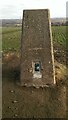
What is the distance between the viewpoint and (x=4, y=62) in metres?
27.8

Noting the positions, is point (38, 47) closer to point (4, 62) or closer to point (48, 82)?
point (48, 82)

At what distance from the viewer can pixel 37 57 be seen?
22.1 m

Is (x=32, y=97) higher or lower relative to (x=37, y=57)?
lower

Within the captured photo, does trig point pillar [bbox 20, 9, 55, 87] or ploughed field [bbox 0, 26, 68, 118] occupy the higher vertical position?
trig point pillar [bbox 20, 9, 55, 87]

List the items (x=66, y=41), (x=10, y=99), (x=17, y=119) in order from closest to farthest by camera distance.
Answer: (x=17, y=119) < (x=10, y=99) < (x=66, y=41)

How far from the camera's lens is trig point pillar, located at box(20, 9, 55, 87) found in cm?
2206

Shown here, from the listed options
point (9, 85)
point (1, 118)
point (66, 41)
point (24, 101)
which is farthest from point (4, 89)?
point (66, 41)

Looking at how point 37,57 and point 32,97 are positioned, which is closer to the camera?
point 32,97

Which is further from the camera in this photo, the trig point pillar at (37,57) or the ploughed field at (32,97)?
the trig point pillar at (37,57)

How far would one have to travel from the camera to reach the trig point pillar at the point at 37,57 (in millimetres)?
22062

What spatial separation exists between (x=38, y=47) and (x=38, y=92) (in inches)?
139

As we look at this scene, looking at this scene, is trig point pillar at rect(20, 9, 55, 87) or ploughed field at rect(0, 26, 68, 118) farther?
trig point pillar at rect(20, 9, 55, 87)

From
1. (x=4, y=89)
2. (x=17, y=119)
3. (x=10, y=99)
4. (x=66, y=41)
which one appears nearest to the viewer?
(x=17, y=119)

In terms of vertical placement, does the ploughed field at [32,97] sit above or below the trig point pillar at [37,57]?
below
